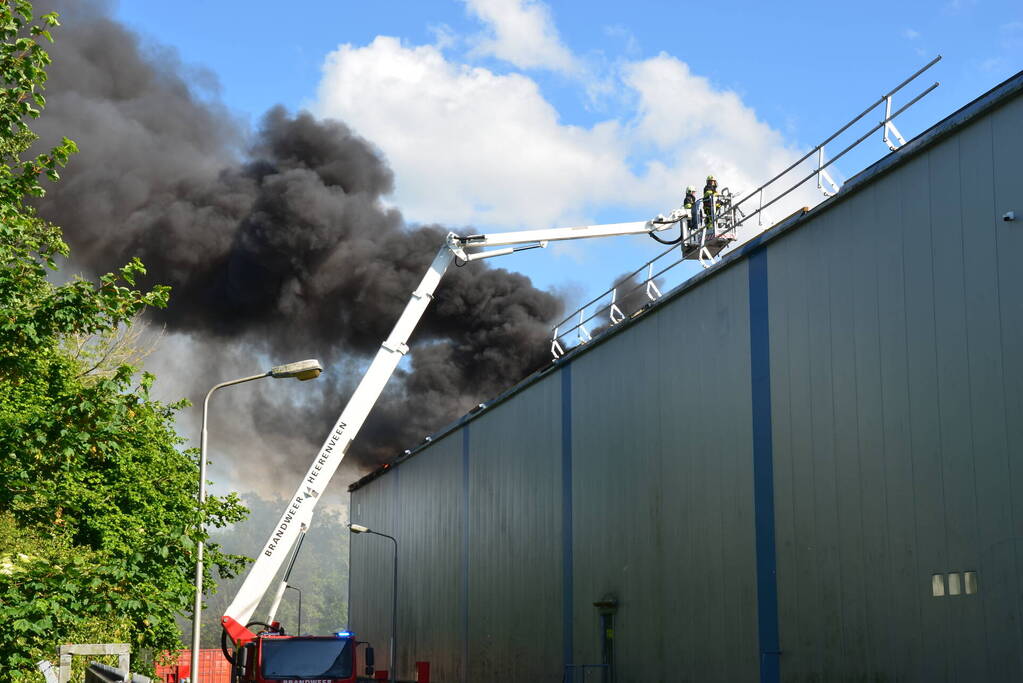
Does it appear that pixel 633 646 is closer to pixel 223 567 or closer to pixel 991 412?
pixel 991 412

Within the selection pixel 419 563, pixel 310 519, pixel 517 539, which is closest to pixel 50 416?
pixel 310 519

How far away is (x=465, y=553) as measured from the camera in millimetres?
34875

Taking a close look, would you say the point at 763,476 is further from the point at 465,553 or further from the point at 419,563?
the point at 419,563

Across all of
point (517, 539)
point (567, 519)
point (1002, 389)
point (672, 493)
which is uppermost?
point (1002, 389)

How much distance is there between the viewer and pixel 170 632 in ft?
107

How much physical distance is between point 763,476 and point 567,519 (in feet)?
29.3

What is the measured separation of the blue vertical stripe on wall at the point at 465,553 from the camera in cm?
3409

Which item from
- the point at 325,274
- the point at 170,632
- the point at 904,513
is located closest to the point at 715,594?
the point at 904,513

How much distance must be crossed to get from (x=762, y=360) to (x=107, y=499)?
68.7 feet

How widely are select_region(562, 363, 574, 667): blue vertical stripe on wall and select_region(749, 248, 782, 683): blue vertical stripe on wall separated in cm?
840

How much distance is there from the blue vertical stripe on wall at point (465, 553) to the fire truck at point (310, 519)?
6.42m

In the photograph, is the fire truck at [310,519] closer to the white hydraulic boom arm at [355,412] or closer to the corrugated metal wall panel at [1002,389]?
the white hydraulic boom arm at [355,412]

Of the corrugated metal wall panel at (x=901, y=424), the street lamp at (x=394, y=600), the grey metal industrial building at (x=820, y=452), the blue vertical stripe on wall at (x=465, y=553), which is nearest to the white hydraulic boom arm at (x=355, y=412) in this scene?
the grey metal industrial building at (x=820, y=452)

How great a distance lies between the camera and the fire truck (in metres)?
21.0
